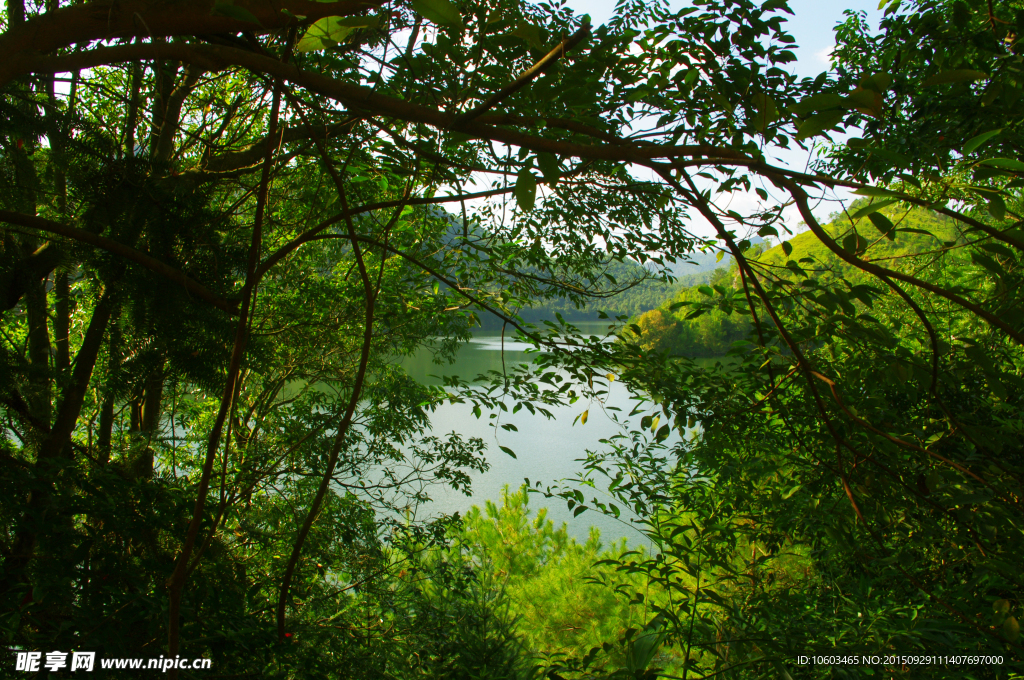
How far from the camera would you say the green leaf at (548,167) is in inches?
→ 17.7

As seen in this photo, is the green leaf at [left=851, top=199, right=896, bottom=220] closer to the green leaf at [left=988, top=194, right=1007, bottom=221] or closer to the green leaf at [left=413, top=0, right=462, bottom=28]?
the green leaf at [left=988, top=194, right=1007, bottom=221]

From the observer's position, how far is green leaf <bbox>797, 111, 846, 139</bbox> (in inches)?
17.0

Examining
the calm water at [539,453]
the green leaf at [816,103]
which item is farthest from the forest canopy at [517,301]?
the calm water at [539,453]

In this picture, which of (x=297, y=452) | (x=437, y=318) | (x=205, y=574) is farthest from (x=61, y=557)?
(x=437, y=318)

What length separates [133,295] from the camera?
1184 millimetres

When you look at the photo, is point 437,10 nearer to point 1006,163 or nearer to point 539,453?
point 1006,163

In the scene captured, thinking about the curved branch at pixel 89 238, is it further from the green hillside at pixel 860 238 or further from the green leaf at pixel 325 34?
the green hillside at pixel 860 238

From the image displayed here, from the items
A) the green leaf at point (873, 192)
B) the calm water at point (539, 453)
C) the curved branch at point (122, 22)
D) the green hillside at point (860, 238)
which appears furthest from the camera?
the calm water at point (539, 453)

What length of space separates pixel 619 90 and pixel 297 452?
2430 mm

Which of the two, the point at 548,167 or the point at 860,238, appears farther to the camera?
the point at 860,238

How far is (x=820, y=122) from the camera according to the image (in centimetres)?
44

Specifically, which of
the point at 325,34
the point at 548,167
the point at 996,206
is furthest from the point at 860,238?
the point at 325,34

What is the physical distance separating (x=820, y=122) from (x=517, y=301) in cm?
168

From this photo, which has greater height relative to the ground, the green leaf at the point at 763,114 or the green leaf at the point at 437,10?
the green leaf at the point at 437,10
